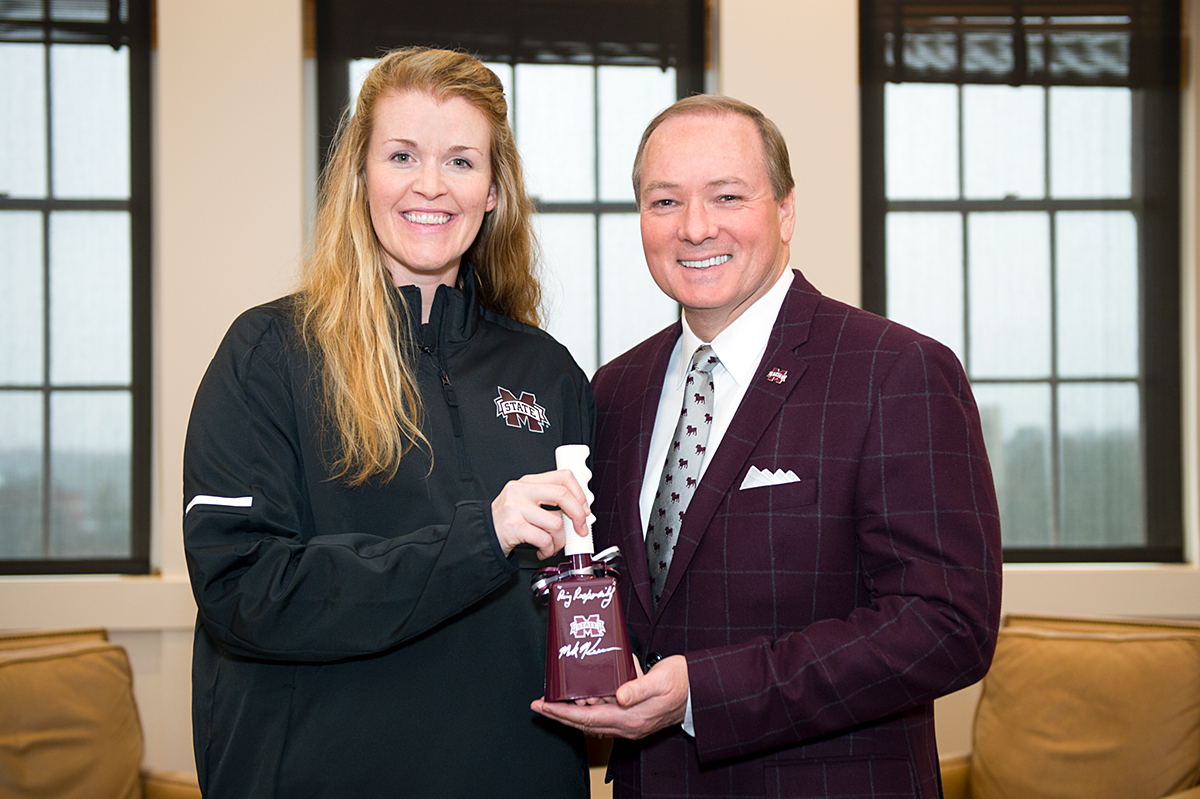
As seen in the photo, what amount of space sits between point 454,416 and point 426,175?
38 centimetres

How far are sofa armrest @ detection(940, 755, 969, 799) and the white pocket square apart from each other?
1543mm

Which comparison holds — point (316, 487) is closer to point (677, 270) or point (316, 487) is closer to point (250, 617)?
point (250, 617)

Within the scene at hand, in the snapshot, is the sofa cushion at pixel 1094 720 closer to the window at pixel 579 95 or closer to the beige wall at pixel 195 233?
the window at pixel 579 95

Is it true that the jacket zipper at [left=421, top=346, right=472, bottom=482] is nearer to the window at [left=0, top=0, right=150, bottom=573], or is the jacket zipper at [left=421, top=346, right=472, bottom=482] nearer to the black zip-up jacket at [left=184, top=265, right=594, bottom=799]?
the black zip-up jacket at [left=184, top=265, right=594, bottom=799]

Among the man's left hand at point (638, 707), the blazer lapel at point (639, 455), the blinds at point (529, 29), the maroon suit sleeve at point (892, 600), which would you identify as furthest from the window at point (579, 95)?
the man's left hand at point (638, 707)

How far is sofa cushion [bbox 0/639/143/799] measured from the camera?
2.26 m

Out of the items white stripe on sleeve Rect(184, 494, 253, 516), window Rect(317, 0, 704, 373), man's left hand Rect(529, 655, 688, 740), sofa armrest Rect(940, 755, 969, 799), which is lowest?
sofa armrest Rect(940, 755, 969, 799)

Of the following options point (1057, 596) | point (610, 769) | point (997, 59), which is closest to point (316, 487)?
point (610, 769)

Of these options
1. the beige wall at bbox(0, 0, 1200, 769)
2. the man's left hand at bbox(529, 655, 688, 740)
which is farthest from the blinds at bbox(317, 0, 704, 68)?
the man's left hand at bbox(529, 655, 688, 740)

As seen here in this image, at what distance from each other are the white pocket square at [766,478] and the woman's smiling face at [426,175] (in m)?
0.60

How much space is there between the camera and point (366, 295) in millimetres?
1399

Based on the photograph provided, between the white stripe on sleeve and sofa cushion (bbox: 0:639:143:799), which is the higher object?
the white stripe on sleeve

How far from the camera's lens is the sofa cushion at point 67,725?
226cm

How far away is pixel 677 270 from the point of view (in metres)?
1.58
